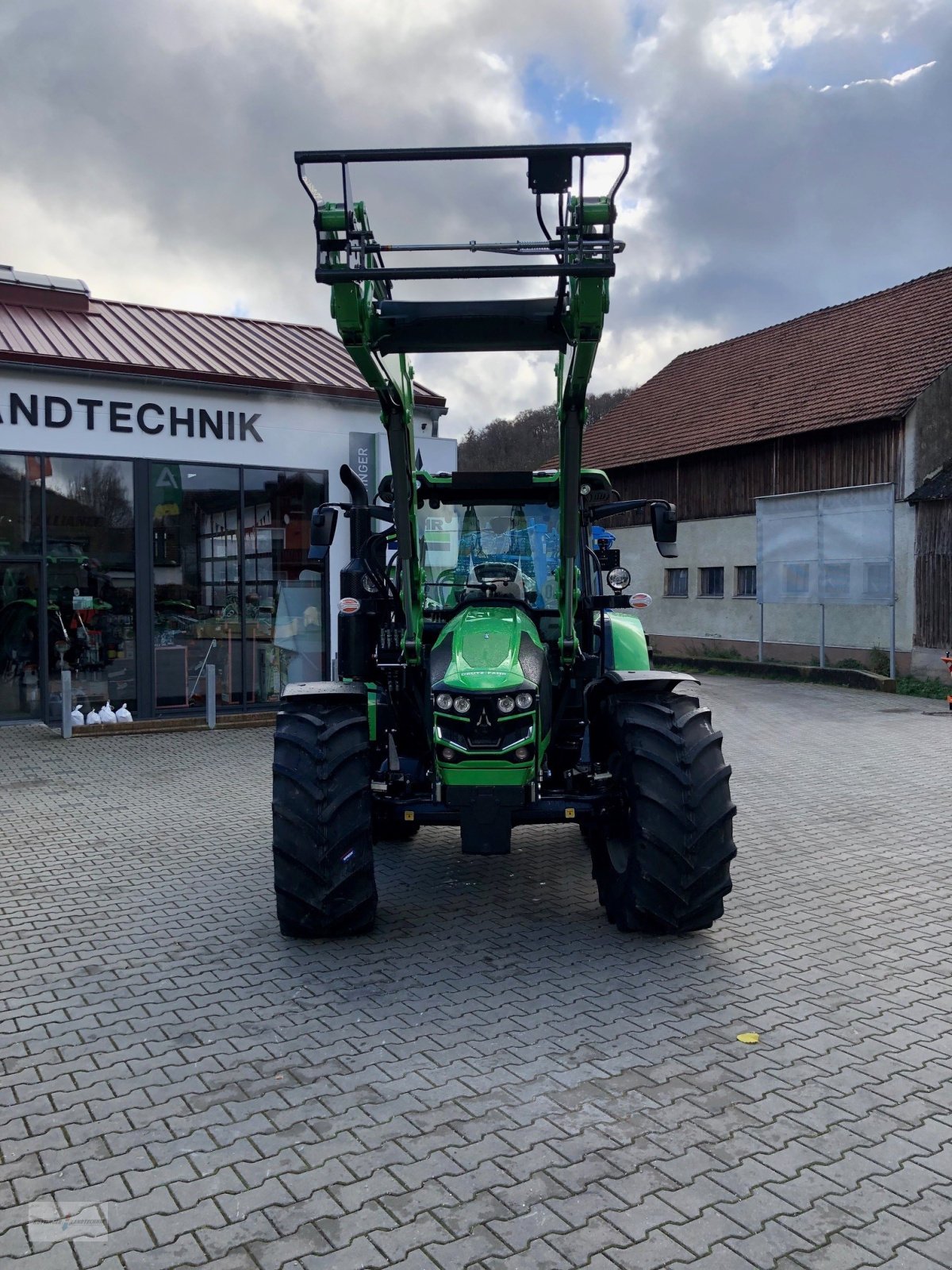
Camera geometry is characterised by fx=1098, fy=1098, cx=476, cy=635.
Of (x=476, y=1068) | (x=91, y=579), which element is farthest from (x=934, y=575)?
(x=476, y=1068)

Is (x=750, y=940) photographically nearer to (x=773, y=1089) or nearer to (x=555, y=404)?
(x=773, y=1089)

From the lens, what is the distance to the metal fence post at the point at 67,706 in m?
13.2

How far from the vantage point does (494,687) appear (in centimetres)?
530

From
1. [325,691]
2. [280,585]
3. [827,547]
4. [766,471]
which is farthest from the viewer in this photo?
[766,471]

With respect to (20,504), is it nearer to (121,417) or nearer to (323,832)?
(121,417)

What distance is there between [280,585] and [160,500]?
2.05 meters

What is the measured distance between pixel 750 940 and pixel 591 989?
1.17 metres

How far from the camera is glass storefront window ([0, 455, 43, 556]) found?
1350 centimetres

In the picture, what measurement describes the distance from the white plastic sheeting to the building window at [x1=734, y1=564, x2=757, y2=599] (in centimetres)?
160

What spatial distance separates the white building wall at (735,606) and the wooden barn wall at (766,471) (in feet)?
1.68

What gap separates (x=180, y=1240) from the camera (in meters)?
3.14

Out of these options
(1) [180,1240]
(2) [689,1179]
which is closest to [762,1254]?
(2) [689,1179]

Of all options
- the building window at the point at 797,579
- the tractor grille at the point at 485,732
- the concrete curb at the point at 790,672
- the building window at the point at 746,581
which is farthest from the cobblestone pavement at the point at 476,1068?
the building window at the point at 746,581

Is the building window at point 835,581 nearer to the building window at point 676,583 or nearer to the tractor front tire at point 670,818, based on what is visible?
the building window at point 676,583
